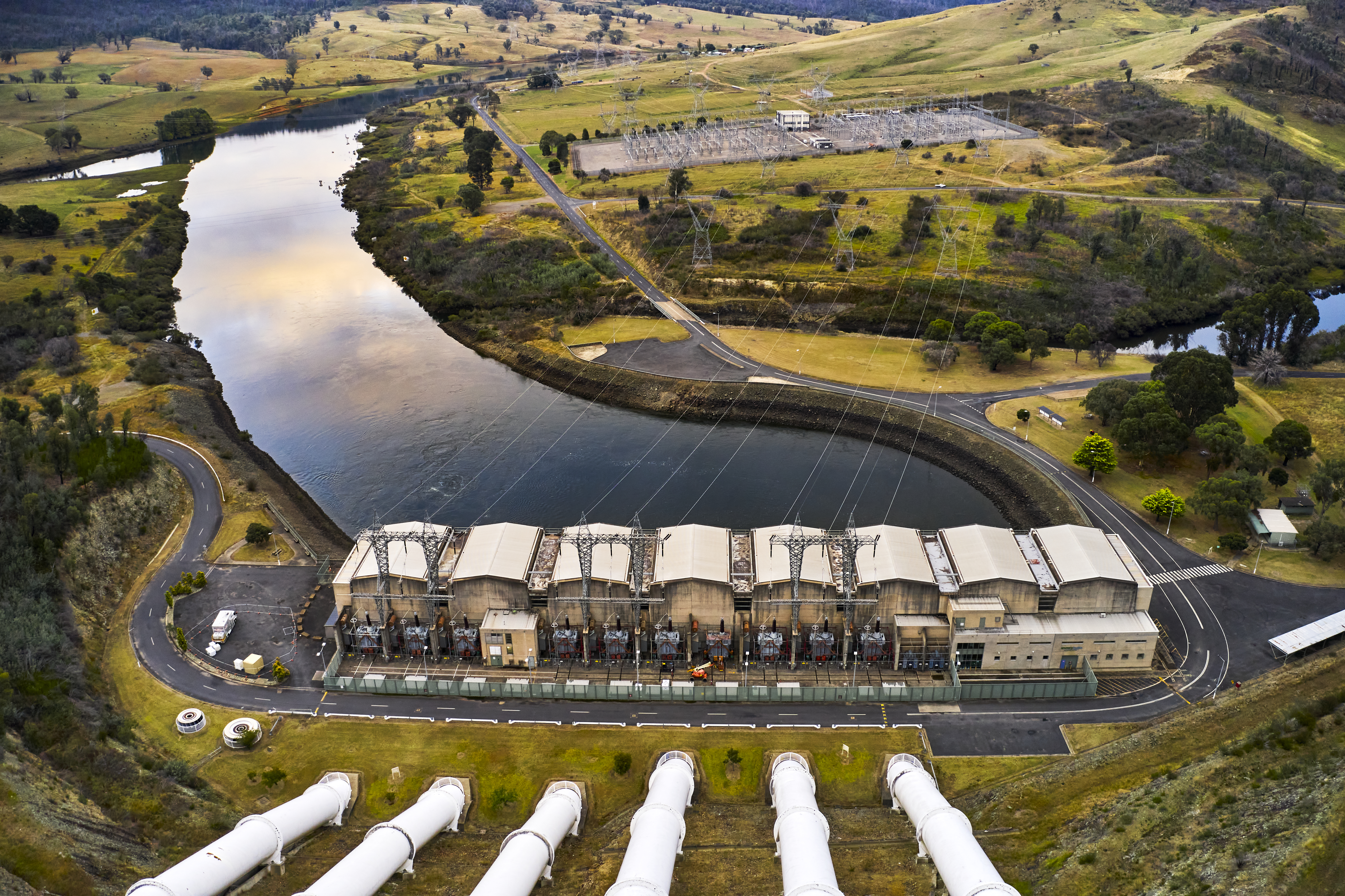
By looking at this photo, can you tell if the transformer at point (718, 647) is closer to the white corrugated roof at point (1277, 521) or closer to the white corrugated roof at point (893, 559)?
the white corrugated roof at point (893, 559)

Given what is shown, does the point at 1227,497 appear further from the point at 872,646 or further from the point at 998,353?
the point at 872,646

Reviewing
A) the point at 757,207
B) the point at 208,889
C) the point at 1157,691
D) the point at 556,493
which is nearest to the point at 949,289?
the point at 757,207

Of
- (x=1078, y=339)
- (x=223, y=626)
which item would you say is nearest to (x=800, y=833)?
(x=223, y=626)

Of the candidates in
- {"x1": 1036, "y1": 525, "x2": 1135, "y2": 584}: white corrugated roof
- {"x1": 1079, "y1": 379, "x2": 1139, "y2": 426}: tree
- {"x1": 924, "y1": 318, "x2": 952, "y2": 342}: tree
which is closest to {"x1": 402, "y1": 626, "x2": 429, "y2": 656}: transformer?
{"x1": 1036, "y1": 525, "x2": 1135, "y2": 584}: white corrugated roof

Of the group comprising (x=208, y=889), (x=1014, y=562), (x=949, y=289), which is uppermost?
(x=949, y=289)

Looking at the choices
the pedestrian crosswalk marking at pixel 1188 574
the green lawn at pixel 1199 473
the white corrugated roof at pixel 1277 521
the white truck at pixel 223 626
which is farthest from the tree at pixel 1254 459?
the white truck at pixel 223 626

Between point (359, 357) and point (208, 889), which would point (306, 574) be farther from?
point (359, 357)
